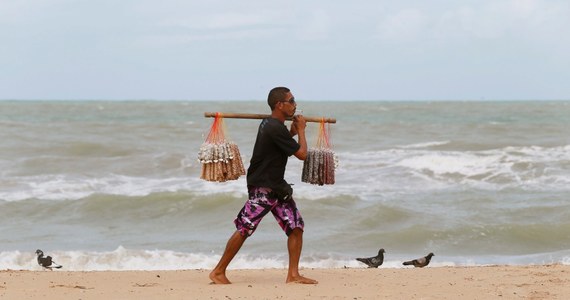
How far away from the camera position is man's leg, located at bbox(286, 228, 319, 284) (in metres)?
6.81

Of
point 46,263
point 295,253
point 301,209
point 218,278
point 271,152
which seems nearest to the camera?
point 271,152

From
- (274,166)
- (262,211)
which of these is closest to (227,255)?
(262,211)

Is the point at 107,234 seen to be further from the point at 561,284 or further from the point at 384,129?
the point at 384,129

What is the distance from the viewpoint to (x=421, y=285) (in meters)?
7.29

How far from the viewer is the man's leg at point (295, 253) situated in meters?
6.81

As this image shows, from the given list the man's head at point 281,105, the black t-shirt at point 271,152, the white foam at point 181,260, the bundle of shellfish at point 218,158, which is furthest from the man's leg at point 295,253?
the white foam at point 181,260

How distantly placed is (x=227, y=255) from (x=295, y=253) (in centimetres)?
53

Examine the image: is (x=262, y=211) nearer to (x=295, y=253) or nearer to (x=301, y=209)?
(x=295, y=253)

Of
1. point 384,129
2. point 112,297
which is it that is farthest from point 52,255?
point 384,129

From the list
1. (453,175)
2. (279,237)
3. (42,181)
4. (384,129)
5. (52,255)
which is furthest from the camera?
(384,129)

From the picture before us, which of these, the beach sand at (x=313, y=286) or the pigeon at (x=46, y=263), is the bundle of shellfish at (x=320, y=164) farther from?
the pigeon at (x=46, y=263)

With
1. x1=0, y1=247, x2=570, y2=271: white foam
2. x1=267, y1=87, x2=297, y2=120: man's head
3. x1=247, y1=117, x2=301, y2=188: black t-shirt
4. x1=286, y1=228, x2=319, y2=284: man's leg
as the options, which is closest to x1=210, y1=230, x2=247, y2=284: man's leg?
x1=286, y1=228, x2=319, y2=284: man's leg

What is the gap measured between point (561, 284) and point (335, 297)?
2017 millimetres

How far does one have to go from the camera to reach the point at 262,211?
6.68m
